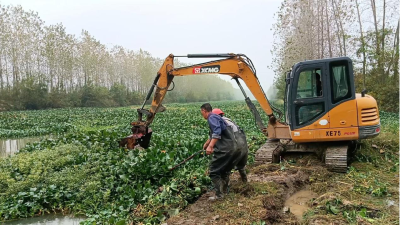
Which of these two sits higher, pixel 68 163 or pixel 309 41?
pixel 309 41

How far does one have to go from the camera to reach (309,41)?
23.7m

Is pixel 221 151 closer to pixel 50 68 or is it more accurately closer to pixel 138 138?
pixel 138 138

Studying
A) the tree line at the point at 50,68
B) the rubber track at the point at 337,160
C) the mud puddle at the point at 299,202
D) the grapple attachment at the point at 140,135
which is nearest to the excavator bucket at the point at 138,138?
the grapple attachment at the point at 140,135

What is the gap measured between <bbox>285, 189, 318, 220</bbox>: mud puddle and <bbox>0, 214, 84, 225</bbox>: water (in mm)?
3407

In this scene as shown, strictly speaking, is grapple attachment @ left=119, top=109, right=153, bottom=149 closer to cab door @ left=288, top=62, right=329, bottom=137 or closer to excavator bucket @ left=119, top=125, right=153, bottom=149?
excavator bucket @ left=119, top=125, right=153, bottom=149

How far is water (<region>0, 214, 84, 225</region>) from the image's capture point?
200 inches

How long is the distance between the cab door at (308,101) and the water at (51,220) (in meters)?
4.77

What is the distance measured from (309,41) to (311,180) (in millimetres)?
19625

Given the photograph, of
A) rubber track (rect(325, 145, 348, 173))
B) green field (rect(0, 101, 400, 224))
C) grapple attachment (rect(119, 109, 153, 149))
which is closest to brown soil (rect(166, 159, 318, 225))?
green field (rect(0, 101, 400, 224))

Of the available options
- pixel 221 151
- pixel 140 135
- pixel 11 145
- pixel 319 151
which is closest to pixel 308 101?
pixel 319 151

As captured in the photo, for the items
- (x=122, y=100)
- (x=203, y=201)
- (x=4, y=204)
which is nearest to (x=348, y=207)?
(x=203, y=201)

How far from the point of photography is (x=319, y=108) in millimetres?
6863

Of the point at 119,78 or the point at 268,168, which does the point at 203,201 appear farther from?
the point at 119,78

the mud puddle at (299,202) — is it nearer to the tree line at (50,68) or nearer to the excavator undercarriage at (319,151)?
the excavator undercarriage at (319,151)
